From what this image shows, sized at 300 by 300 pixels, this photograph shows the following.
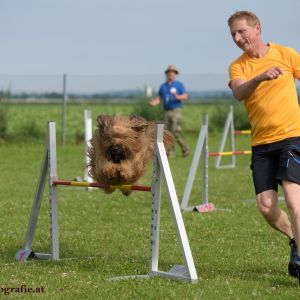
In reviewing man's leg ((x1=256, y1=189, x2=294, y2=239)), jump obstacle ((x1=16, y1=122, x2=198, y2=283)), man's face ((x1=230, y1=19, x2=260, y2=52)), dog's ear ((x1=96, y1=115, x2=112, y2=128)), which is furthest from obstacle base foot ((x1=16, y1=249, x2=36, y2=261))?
man's face ((x1=230, y1=19, x2=260, y2=52))

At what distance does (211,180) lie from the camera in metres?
15.6

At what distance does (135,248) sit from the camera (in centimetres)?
809

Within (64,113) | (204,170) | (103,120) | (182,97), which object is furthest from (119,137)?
(64,113)

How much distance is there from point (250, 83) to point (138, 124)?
54.7 inches

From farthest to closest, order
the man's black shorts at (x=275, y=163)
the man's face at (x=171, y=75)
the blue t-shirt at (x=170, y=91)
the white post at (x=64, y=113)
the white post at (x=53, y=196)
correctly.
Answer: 1. the white post at (x=64, y=113)
2. the blue t-shirt at (x=170, y=91)
3. the man's face at (x=171, y=75)
4. the white post at (x=53, y=196)
5. the man's black shorts at (x=275, y=163)

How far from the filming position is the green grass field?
603 cm

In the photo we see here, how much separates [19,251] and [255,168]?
2.44 metres

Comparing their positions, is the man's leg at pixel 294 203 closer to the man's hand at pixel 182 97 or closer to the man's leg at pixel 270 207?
the man's leg at pixel 270 207

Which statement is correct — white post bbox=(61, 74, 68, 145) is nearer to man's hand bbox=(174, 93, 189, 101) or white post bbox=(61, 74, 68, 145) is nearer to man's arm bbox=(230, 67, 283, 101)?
man's hand bbox=(174, 93, 189, 101)

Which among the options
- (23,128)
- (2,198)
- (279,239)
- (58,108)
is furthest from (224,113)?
(279,239)

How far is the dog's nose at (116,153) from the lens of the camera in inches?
273

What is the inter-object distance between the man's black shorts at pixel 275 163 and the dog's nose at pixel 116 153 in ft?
3.80

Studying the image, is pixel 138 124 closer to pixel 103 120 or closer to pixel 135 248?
pixel 103 120

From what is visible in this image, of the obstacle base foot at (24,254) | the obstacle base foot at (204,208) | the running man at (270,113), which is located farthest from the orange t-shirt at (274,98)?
the obstacle base foot at (204,208)
